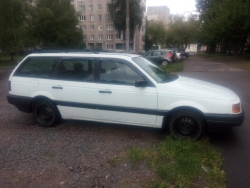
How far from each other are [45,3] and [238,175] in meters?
34.5

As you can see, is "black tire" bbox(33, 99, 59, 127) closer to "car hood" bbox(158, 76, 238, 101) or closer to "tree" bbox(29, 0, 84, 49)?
"car hood" bbox(158, 76, 238, 101)

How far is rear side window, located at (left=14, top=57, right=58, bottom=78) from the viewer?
5.72m

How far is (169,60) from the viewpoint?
2345 cm

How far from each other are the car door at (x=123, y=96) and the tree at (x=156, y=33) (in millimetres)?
66161

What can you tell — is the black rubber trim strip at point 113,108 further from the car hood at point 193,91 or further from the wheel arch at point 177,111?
the car hood at point 193,91

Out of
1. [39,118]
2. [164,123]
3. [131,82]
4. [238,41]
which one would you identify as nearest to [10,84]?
[39,118]

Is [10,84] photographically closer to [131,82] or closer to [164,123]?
[131,82]

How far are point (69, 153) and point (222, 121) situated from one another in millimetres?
2786

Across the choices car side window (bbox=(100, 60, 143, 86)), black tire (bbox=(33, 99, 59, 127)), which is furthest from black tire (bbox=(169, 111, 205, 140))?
black tire (bbox=(33, 99, 59, 127))

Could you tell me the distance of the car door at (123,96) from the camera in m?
4.93

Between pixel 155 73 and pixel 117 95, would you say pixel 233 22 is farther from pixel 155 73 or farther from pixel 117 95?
pixel 117 95

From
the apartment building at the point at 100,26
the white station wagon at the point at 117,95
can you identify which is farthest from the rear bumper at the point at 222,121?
the apartment building at the point at 100,26

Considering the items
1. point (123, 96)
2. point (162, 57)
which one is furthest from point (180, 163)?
point (162, 57)

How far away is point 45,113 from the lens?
5855 millimetres
